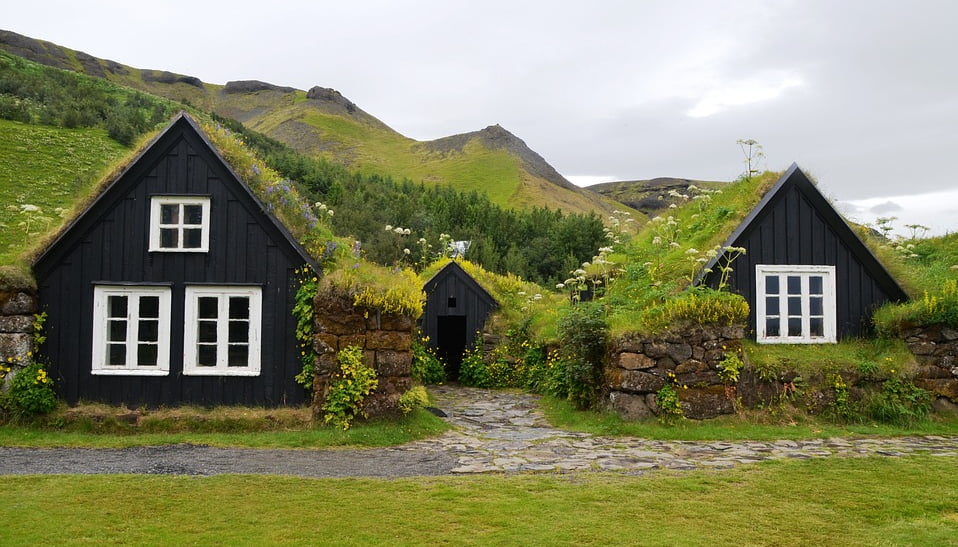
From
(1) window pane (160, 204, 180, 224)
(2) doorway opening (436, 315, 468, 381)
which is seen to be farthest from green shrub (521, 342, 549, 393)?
(1) window pane (160, 204, 180, 224)

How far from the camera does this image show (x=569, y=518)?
7.26 m

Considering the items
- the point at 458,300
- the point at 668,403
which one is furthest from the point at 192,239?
the point at 458,300

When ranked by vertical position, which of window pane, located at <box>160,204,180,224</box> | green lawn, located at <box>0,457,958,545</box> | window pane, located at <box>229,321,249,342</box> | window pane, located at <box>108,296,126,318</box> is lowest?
green lawn, located at <box>0,457,958,545</box>

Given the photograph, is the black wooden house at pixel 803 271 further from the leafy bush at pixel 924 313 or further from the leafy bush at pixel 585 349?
the leafy bush at pixel 585 349

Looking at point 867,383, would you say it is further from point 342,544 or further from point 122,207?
point 122,207

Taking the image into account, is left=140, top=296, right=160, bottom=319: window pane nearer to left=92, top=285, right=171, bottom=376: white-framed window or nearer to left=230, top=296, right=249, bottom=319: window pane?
left=92, top=285, right=171, bottom=376: white-framed window

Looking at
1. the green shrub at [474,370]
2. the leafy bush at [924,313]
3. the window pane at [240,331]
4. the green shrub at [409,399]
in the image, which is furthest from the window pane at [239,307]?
the leafy bush at [924,313]

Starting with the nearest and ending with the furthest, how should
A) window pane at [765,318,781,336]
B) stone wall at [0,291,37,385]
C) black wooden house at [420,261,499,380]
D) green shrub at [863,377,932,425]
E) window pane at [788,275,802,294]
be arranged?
1. stone wall at [0,291,37,385]
2. green shrub at [863,377,932,425]
3. window pane at [765,318,781,336]
4. window pane at [788,275,802,294]
5. black wooden house at [420,261,499,380]

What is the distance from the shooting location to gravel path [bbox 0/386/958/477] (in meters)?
9.63

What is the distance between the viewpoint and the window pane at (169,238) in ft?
42.1

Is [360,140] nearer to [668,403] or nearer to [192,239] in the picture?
[192,239]

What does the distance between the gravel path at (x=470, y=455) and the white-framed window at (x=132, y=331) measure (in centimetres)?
194

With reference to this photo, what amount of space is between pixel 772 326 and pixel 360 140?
114265 mm

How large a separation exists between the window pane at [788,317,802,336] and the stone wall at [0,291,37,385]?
14878 mm
